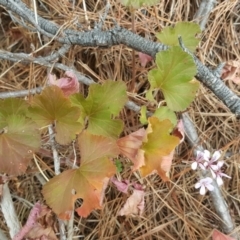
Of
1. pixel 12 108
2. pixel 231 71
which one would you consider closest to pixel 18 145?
pixel 12 108

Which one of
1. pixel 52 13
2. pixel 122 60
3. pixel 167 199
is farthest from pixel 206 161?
pixel 52 13

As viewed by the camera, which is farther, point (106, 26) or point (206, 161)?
point (106, 26)

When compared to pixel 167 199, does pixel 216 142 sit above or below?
above

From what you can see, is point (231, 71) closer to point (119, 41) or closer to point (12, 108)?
point (119, 41)

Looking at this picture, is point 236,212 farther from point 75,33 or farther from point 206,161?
point 75,33

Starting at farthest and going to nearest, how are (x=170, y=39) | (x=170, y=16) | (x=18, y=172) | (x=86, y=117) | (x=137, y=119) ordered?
(x=170, y=16) < (x=137, y=119) < (x=170, y=39) < (x=86, y=117) < (x=18, y=172)

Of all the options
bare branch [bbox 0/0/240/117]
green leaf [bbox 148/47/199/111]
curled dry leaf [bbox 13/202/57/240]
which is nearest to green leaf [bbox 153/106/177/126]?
green leaf [bbox 148/47/199/111]

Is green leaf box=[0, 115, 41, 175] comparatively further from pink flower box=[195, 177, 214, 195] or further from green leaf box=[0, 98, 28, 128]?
pink flower box=[195, 177, 214, 195]
